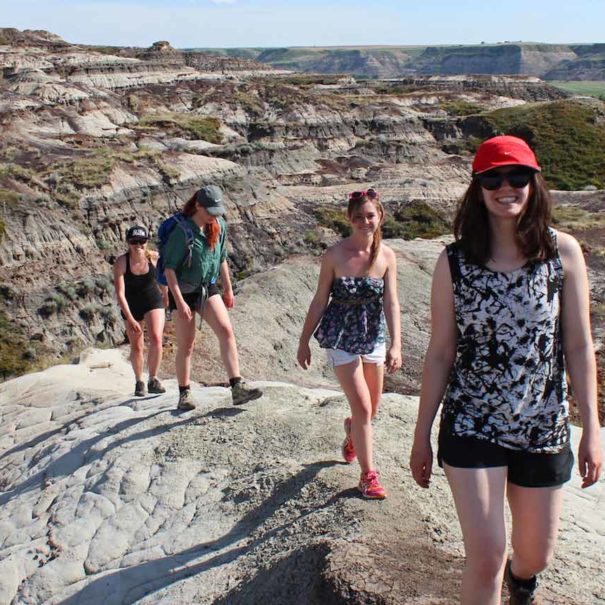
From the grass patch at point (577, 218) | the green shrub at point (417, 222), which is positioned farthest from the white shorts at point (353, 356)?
the grass patch at point (577, 218)

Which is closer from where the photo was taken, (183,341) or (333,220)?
(183,341)

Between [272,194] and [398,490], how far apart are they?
2614 cm

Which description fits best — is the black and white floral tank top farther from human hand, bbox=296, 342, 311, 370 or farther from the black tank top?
the black tank top

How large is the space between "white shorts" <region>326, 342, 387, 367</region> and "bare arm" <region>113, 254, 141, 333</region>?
10.9 ft

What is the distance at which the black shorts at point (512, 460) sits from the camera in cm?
295

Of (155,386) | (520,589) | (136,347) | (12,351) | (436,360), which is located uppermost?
(436,360)

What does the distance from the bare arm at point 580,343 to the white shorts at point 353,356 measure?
5.91 feet

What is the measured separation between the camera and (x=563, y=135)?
181 feet

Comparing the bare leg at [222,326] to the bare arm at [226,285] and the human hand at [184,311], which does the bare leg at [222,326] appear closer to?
the bare arm at [226,285]

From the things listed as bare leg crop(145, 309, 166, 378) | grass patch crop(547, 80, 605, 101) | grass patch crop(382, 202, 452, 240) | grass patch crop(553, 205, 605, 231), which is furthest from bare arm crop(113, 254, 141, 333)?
grass patch crop(547, 80, 605, 101)

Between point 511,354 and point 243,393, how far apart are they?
4022mm

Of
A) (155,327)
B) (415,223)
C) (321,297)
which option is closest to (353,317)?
(321,297)

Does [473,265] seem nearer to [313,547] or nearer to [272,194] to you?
[313,547]

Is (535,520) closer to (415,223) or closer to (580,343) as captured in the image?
(580,343)
